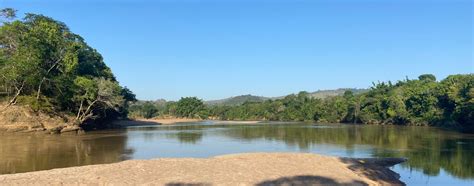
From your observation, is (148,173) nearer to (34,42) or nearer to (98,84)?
(34,42)

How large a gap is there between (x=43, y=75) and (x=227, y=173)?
3618cm

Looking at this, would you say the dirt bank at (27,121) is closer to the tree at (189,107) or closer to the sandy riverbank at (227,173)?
the sandy riverbank at (227,173)

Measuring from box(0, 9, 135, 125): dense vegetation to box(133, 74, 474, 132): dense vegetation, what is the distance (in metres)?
52.7

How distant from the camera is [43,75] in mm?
46031

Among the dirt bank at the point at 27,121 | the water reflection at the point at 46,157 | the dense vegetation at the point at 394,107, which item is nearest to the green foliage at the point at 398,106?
the dense vegetation at the point at 394,107

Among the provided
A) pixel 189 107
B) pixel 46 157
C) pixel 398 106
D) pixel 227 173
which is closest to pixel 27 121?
pixel 46 157

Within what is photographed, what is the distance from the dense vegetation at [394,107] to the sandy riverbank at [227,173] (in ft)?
160

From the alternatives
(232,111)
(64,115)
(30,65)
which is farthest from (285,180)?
(232,111)

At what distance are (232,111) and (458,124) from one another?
103374mm

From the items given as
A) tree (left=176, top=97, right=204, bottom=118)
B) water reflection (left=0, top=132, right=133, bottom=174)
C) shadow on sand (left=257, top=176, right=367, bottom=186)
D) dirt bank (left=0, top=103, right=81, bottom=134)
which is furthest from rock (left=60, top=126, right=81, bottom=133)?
tree (left=176, top=97, right=204, bottom=118)

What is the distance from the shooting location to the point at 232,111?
164125 millimetres

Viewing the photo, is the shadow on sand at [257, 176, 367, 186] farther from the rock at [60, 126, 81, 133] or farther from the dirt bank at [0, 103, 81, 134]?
the rock at [60, 126, 81, 133]

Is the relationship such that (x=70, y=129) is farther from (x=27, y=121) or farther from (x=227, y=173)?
(x=227, y=173)

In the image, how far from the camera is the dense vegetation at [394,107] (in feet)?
225
